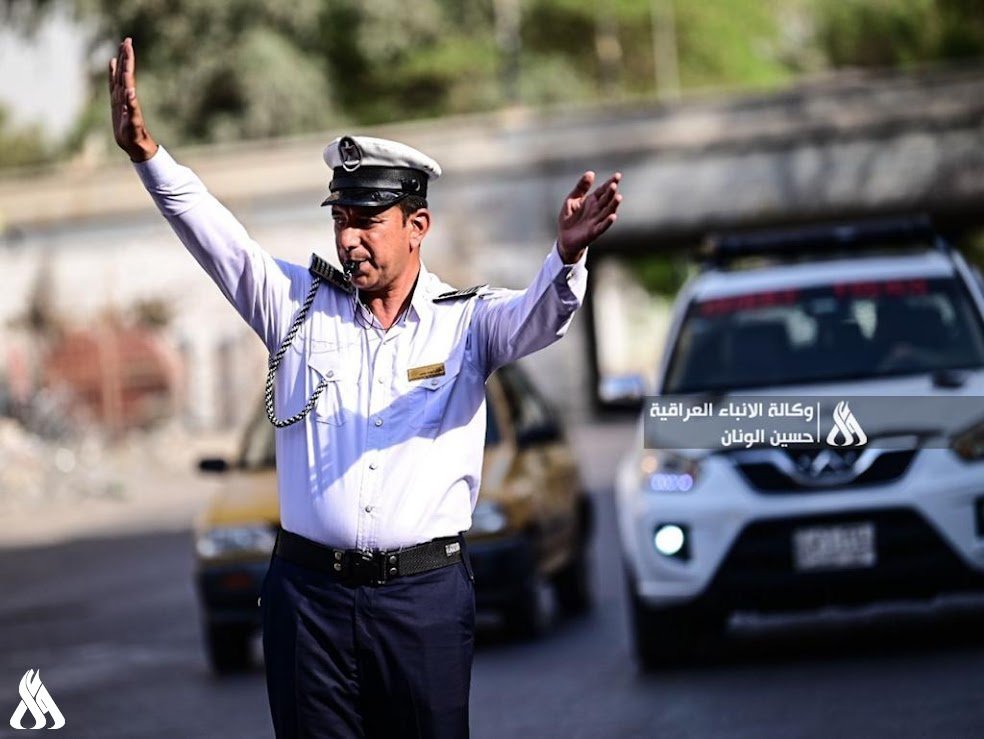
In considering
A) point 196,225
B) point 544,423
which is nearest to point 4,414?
point 544,423

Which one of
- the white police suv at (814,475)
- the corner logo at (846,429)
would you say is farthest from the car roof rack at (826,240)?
the corner logo at (846,429)

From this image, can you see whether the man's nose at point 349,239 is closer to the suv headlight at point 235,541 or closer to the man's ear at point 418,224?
the man's ear at point 418,224

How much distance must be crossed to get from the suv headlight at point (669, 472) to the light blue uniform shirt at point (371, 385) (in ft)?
16.6

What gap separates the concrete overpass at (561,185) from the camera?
43500mm

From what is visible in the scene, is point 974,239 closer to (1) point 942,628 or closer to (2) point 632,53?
(2) point 632,53

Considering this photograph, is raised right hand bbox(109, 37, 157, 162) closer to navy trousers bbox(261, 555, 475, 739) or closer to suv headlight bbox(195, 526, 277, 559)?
navy trousers bbox(261, 555, 475, 739)

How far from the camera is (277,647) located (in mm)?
5258

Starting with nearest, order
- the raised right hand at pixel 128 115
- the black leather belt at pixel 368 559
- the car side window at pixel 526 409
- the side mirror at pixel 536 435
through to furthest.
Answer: the raised right hand at pixel 128 115
the black leather belt at pixel 368 559
the side mirror at pixel 536 435
the car side window at pixel 526 409

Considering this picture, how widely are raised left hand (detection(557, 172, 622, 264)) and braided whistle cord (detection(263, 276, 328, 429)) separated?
0.69 metres

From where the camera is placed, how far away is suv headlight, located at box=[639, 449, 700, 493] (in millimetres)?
10422

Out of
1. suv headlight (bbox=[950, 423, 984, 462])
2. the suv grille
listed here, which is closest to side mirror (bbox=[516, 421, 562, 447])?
the suv grille

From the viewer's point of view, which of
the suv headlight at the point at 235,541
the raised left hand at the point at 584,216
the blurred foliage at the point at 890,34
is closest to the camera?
the raised left hand at the point at 584,216

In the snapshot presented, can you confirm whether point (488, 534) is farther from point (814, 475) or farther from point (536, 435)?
point (814, 475)

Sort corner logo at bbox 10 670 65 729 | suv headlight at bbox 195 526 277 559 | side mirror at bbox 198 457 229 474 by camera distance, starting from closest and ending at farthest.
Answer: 1. corner logo at bbox 10 670 65 729
2. suv headlight at bbox 195 526 277 559
3. side mirror at bbox 198 457 229 474
